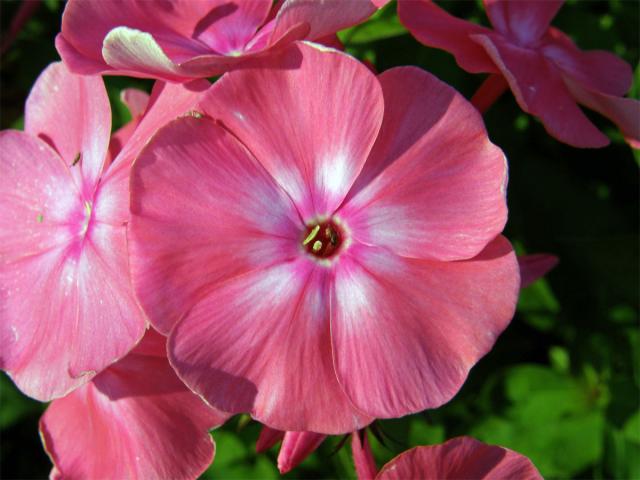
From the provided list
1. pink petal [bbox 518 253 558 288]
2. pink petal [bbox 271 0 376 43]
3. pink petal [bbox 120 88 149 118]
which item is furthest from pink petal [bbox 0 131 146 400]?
pink petal [bbox 518 253 558 288]

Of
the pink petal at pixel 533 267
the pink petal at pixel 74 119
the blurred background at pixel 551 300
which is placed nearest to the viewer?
the pink petal at pixel 74 119

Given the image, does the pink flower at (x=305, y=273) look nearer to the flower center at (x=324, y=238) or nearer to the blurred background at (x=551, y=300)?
the flower center at (x=324, y=238)

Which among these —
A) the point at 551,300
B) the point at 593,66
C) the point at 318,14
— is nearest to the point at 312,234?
the point at 318,14

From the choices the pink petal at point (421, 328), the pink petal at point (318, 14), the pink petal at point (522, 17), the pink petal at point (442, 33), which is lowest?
the pink petal at point (421, 328)

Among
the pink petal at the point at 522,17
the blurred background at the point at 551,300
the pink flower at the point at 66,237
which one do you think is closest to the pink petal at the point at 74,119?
the pink flower at the point at 66,237

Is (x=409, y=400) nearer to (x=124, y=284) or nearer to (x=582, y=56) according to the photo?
(x=124, y=284)

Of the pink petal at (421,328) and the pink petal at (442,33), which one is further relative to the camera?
the pink petal at (442,33)

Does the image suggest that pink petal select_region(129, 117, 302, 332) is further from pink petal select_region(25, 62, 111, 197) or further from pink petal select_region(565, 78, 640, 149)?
pink petal select_region(565, 78, 640, 149)
